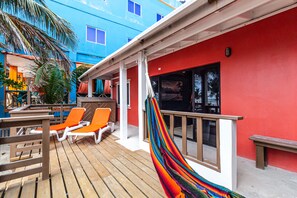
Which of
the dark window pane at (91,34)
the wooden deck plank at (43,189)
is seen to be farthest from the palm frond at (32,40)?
the dark window pane at (91,34)

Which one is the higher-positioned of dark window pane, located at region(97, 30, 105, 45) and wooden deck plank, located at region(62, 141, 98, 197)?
dark window pane, located at region(97, 30, 105, 45)

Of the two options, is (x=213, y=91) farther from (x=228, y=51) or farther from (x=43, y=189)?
(x=43, y=189)

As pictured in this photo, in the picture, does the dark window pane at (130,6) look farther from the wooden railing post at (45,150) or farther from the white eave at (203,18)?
the wooden railing post at (45,150)

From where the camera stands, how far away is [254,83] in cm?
307

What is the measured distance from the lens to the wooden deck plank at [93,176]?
2092 mm

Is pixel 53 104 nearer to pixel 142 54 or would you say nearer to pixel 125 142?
pixel 125 142

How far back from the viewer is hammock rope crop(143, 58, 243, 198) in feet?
4.69

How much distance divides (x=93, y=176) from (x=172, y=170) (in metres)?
1.56

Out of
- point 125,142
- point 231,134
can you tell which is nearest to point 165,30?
point 231,134

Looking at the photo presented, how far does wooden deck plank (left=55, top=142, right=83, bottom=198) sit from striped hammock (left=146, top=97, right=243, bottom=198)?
3.99ft

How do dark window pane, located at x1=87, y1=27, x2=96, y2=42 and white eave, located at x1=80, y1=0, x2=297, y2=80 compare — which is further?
dark window pane, located at x1=87, y1=27, x2=96, y2=42

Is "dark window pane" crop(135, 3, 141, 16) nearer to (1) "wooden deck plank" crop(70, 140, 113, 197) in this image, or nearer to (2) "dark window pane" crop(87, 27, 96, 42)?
(2) "dark window pane" crop(87, 27, 96, 42)

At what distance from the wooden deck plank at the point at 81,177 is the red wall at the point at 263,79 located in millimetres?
3031

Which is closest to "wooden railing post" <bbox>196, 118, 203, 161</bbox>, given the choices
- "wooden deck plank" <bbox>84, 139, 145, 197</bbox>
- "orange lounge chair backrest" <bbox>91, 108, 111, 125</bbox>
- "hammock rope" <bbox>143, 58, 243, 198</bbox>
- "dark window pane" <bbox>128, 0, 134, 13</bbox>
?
"hammock rope" <bbox>143, 58, 243, 198</bbox>
